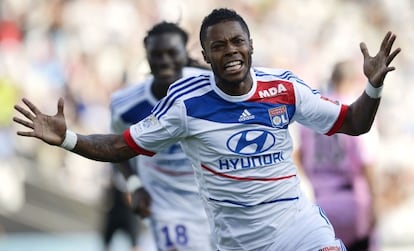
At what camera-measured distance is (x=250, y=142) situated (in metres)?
6.18

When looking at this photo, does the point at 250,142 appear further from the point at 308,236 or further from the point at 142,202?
the point at 142,202

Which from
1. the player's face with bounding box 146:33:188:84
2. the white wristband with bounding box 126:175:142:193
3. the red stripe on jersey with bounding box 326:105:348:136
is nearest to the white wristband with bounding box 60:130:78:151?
the red stripe on jersey with bounding box 326:105:348:136

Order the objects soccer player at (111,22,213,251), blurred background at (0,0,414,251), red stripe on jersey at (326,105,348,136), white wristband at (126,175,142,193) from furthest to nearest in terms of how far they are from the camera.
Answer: blurred background at (0,0,414,251)
white wristband at (126,175,142,193)
soccer player at (111,22,213,251)
red stripe on jersey at (326,105,348,136)

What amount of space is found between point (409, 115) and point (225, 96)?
12.2m

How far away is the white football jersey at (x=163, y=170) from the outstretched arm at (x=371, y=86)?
209cm

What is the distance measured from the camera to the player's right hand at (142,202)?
27.4 feet

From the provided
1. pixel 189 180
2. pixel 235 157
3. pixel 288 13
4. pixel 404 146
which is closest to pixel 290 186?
pixel 235 157

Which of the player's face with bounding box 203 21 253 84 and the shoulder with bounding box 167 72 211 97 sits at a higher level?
the player's face with bounding box 203 21 253 84

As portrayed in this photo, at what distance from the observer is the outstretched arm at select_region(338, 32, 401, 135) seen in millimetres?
6246

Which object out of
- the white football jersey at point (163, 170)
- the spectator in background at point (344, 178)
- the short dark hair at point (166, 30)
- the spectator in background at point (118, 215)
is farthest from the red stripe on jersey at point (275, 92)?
the spectator in background at point (118, 215)

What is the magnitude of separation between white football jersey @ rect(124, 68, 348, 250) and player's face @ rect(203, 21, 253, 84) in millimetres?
168

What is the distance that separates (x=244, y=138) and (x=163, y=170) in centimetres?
224

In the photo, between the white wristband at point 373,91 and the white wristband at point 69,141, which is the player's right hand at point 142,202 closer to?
the white wristband at point 69,141

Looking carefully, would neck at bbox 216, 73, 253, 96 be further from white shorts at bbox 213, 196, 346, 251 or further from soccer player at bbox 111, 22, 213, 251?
soccer player at bbox 111, 22, 213, 251
